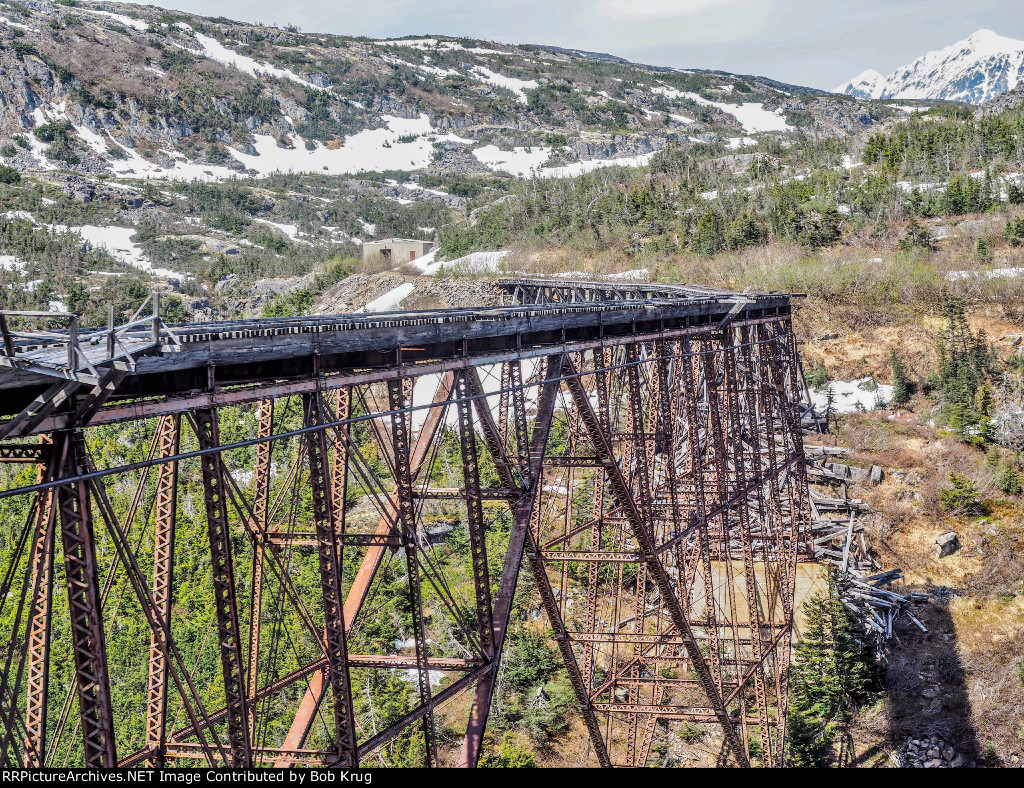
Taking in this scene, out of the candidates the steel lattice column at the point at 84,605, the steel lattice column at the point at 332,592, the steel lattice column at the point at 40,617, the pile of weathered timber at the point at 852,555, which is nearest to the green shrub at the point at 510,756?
the pile of weathered timber at the point at 852,555

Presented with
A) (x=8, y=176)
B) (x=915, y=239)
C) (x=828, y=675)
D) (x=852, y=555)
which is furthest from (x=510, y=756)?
(x=8, y=176)

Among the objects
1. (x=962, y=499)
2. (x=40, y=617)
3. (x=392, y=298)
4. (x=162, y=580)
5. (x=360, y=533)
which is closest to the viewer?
(x=40, y=617)

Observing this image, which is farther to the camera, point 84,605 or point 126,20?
point 126,20

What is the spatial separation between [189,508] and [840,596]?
26.7 metres

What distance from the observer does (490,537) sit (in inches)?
1335

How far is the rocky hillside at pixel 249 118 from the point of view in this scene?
488ft

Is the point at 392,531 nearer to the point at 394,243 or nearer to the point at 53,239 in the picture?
the point at 394,243

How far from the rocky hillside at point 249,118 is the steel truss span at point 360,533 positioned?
119 m

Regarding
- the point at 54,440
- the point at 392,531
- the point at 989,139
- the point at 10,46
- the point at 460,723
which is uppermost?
the point at 10,46

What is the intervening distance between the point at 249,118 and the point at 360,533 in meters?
177

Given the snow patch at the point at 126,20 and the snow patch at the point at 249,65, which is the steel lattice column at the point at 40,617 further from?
the snow patch at the point at 126,20

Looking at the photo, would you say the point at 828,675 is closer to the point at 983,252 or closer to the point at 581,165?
the point at 983,252

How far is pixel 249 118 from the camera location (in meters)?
176
